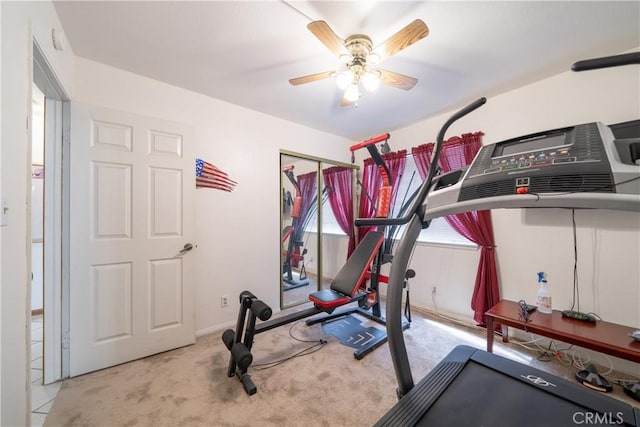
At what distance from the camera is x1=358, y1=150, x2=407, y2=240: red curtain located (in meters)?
3.29

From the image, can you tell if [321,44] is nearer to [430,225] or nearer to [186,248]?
[186,248]

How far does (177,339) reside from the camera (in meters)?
2.16

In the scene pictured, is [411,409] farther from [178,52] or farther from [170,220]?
[178,52]

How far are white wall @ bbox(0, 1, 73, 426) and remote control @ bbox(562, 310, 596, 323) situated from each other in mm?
3313

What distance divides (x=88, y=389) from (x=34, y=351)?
0.93 metres

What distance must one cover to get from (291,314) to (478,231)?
80.6 inches

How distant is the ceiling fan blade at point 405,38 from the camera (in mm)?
1241

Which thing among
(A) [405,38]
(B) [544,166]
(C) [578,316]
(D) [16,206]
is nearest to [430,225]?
(C) [578,316]

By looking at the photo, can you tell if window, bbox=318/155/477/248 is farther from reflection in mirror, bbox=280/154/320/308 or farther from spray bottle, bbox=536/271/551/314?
reflection in mirror, bbox=280/154/320/308

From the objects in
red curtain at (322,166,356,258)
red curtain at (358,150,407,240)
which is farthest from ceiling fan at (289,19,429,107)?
red curtain at (322,166,356,258)

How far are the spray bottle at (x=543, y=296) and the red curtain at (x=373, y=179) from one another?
5.45 ft

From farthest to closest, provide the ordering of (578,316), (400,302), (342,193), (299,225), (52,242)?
(342,193)
(299,225)
(578,316)
(52,242)
(400,302)

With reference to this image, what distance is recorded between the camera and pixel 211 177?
2.47 m

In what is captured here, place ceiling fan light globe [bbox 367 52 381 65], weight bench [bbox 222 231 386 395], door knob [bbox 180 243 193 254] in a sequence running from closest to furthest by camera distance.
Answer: ceiling fan light globe [bbox 367 52 381 65] → weight bench [bbox 222 231 386 395] → door knob [bbox 180 243 193 254]
